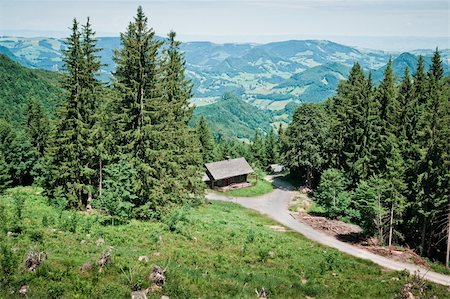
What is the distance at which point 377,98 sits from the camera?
5609cm

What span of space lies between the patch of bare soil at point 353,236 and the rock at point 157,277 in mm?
27318

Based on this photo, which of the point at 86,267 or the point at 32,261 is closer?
the point at 32,261

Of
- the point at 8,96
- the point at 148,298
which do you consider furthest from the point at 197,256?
the point at 8,96

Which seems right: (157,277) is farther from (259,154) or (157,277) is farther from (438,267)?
(259,154)

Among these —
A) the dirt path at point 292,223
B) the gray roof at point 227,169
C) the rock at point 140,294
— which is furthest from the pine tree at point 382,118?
the rock at point 140,294

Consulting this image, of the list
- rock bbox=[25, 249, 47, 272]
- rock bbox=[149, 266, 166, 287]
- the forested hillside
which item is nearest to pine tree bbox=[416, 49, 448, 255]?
the forested hillside

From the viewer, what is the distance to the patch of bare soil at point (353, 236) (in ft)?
116

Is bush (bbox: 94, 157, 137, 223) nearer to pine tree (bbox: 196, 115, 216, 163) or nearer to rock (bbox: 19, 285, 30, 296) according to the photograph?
rock (bbox: 19, 285, 30, 296)

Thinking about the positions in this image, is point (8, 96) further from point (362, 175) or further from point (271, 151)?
point (362, 175)

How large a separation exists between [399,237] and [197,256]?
27.1 metres

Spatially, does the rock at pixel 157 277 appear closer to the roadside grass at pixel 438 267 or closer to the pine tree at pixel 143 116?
the pine tree at pixel 143 116

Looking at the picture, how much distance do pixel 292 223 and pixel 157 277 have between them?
1326 inches

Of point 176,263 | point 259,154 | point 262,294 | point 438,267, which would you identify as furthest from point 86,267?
point 259,154

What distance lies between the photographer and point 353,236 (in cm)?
4141
